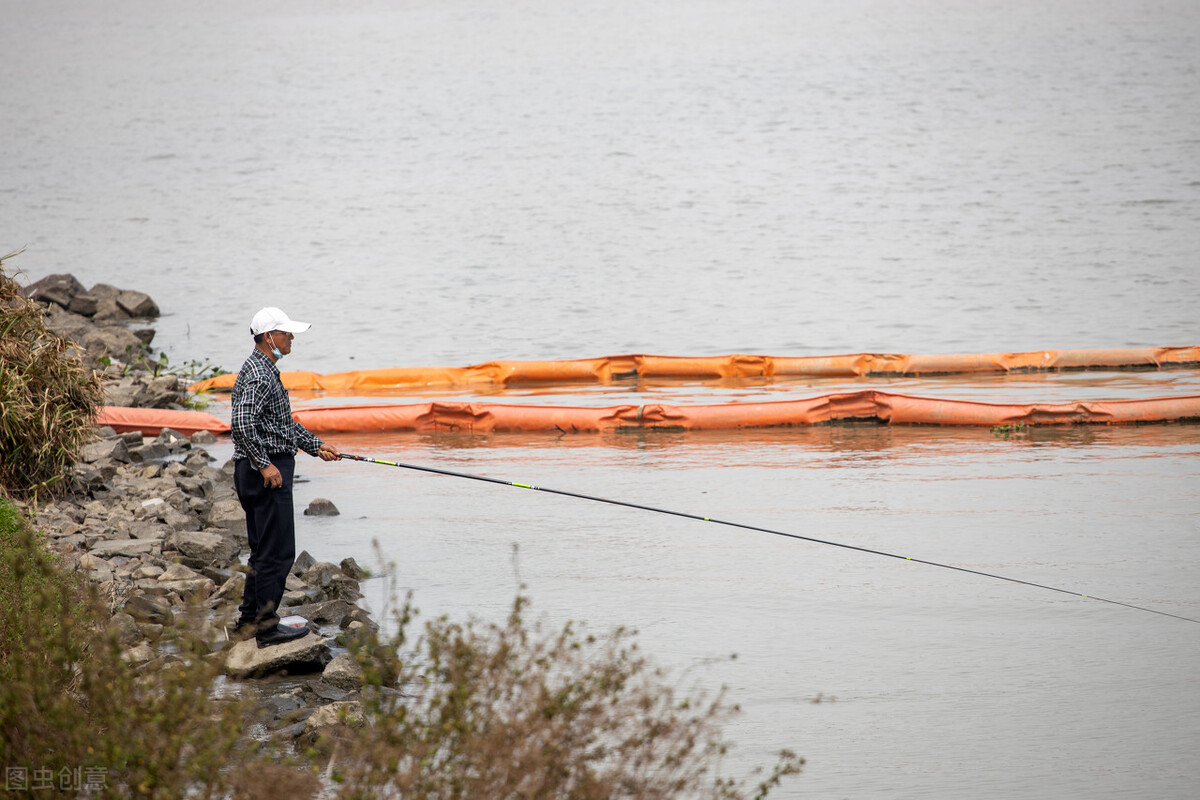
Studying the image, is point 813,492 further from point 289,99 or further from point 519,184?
point 289,99

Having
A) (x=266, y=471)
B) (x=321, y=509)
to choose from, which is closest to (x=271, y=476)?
(x=266, y=471)

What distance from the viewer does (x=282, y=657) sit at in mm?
5922

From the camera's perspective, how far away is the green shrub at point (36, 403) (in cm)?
857

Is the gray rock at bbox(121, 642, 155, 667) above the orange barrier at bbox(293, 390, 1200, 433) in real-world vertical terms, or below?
below

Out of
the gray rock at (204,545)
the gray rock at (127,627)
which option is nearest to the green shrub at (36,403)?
the gray rock at (204,545)

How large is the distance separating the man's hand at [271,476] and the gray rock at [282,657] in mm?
832

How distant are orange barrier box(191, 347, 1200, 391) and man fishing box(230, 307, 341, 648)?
9477 mm

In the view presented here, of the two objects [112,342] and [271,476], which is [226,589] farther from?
[112,342]

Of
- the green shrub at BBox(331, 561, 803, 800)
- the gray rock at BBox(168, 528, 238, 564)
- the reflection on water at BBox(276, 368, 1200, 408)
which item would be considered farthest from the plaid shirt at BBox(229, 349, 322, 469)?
the reflection on water at BBox(276, 368, 1200, 408)

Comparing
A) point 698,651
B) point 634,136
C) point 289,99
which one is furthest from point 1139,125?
point 698,651

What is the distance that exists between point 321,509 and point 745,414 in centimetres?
500

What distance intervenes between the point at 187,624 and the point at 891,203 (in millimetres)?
37301

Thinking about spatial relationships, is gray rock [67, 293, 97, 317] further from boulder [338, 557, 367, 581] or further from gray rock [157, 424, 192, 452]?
boulder [338, 557, 367, 581]

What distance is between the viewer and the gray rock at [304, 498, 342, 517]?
9297 millimetres
